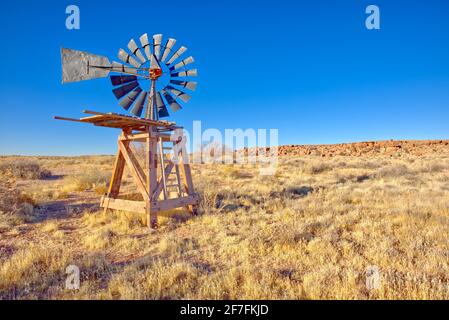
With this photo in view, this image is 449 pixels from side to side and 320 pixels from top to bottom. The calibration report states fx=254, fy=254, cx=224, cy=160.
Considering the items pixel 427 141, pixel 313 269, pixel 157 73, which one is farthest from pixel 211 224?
pixel 427 141

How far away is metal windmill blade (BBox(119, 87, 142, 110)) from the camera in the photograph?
6.55m

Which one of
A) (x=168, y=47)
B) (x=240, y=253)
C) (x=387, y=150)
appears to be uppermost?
(x=168, y=47)

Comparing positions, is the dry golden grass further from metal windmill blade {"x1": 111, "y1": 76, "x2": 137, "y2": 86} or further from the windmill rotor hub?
the windmill rotor hub

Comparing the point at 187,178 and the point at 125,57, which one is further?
the point at 187,178

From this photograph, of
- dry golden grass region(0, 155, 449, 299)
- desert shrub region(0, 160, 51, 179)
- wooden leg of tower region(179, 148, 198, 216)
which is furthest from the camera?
desert shrub region(0, 160, 51, 179)

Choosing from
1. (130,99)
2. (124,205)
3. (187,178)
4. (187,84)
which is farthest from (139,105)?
(124,205)

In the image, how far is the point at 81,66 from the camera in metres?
5.61

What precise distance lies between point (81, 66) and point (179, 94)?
2.48m

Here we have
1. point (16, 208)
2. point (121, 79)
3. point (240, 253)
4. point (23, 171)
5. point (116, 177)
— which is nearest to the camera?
point (240, 253)

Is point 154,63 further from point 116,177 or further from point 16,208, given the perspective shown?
point 16,208

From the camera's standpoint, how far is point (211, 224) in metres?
6.22

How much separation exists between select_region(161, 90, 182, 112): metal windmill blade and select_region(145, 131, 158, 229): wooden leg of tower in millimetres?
1303

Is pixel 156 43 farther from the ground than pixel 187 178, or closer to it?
farther from the ground

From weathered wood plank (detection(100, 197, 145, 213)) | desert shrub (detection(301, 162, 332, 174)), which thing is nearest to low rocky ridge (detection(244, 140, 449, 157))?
desert shrub (detection(301, 162, 332, 174))
